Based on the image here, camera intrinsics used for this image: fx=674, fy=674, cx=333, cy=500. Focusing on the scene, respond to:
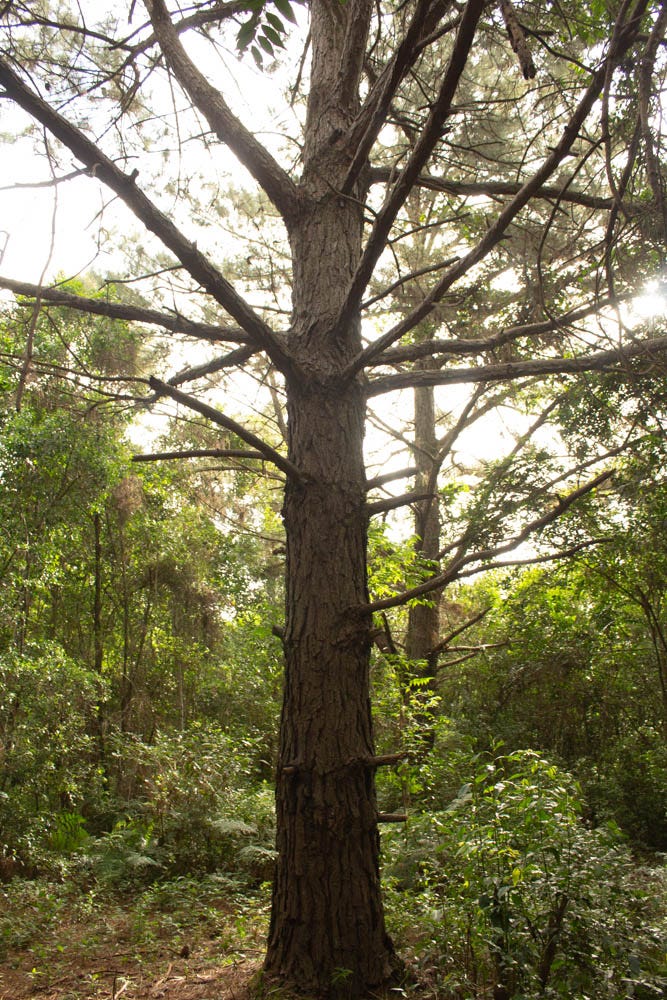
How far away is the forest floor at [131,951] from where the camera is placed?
119 inches

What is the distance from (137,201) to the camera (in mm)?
2369

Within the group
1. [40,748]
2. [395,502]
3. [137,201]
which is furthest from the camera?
[40,748]

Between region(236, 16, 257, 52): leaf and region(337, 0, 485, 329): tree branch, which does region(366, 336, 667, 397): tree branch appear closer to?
region(337, 0, 485, 329): tree branch

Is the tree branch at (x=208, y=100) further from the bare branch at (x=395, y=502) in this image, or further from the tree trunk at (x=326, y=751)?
the bare branch at (x=395, y=502)

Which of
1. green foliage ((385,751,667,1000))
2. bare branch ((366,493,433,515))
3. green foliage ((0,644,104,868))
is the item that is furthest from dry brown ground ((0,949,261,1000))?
green foliage ((0,644,104,868))

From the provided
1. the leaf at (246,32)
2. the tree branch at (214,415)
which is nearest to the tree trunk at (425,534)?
the tree branch at (214,415)

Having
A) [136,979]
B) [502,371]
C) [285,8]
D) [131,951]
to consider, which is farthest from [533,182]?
[131,951]

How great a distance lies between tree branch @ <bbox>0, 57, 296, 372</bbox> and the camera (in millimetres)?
2166

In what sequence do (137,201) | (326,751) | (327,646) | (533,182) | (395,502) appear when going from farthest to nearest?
(395,502) < (327,646) < (326,751) < (137,201) < (533,182)

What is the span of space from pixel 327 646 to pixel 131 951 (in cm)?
242

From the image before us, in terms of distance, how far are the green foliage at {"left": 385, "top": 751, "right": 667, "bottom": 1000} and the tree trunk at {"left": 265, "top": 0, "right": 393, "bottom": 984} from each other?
33 cm

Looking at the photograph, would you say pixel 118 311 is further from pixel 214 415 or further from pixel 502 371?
pixel 502 371

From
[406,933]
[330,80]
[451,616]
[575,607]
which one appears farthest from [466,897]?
[451,616]

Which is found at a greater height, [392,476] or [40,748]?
[392,476]
